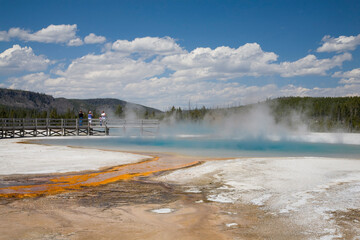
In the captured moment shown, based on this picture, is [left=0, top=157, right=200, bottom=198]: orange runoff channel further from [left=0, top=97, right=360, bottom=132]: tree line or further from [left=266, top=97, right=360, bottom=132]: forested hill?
[left=0, top=97, right=360, bottom=132]: tree line

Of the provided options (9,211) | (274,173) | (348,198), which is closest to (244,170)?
(274,173)

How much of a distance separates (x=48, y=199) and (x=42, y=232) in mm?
2184

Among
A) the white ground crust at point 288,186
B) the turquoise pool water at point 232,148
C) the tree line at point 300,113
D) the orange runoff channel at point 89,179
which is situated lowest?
the turquoise pool water at point 232,148

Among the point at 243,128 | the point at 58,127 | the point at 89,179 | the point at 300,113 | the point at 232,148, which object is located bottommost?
the point at 232,148

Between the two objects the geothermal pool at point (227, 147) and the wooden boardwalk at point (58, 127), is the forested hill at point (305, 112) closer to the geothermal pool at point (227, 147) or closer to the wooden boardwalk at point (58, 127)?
the wooden boardwalk at point (58, 127)

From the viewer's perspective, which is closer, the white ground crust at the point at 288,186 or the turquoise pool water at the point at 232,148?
the white ground crust at the point at 288,186

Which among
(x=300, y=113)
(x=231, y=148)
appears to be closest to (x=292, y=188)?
(x=231, y=148)

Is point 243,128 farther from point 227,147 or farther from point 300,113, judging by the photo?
point 300,113

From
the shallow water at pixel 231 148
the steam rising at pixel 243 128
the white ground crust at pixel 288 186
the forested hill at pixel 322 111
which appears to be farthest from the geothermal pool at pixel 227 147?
the forested hill at pixel 322 111

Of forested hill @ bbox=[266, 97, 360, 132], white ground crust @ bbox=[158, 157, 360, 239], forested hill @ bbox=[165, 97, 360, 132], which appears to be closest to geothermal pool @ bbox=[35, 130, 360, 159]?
white ground crust @ bbox=[158, 157, 360, 239]

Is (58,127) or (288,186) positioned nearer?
(288,186)

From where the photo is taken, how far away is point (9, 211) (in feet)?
20.9

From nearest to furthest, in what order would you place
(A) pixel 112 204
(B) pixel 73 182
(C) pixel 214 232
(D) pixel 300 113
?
1. (C) pixel 214 232
2. (A) pixel 112 204
3. (B) pixel 73 182
4. (D) pixel 300 113

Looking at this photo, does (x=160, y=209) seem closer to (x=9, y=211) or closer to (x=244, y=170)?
(x=9, y=211)
